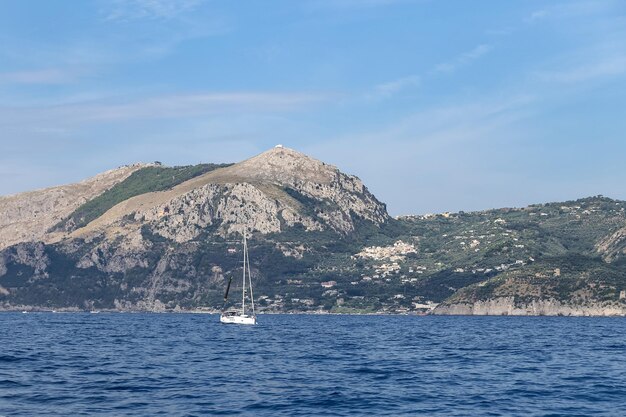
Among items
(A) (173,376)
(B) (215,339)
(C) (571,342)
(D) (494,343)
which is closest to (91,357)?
(A) (173,376)

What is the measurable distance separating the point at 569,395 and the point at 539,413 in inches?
437

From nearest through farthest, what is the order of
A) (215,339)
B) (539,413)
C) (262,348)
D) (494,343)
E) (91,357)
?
(539,413), (91,357), (262,348), (494,343), (215,339)

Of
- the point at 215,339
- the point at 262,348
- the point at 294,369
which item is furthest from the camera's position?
the point at 215,339

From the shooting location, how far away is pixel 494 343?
157 m

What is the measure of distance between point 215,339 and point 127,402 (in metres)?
101

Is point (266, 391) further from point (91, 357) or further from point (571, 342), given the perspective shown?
point (571, 342)

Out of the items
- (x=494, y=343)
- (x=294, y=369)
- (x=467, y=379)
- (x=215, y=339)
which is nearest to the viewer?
(x=467, y=379)

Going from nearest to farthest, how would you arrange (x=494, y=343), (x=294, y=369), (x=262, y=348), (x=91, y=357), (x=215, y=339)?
(x=294, y=369), (x=91, y=357), (x=262, y=348), (x=494, y=343), (x=215, y=339)

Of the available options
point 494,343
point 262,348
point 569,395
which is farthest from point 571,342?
point 569,395

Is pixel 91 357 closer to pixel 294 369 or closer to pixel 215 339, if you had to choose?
pixel 294 369

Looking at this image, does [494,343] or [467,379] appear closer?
[467,379]

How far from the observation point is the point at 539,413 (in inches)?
2736

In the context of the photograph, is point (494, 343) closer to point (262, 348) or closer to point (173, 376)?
point (262, 348)

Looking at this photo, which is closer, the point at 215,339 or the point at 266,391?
the point at 266,391
